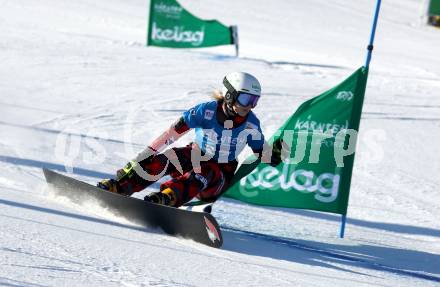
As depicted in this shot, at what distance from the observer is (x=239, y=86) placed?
632 centimetres

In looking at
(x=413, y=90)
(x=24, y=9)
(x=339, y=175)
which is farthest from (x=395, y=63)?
(x=339, y=175)

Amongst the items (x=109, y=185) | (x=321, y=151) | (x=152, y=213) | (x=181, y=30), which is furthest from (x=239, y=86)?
(x=181, y=30)

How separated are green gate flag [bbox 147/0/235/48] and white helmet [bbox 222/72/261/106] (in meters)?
10.2

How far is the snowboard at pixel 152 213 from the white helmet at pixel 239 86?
1.07 meters

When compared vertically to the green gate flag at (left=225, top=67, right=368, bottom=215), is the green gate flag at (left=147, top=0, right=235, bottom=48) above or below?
above

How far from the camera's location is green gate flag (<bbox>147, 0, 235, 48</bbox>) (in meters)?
16.4

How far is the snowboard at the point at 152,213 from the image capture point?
19.1ft

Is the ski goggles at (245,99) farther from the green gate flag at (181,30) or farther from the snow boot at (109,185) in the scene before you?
the green gate flag at (181,30)

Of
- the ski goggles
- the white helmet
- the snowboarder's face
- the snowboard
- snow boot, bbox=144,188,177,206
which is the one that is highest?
the white helmet

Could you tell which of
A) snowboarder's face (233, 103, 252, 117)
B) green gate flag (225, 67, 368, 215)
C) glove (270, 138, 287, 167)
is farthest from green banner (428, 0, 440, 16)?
snowboarder's face (233, 103, 252, 117)

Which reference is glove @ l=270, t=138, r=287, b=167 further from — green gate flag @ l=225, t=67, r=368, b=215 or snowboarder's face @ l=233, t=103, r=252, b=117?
snowboarder's face @ l=233, t=103, r=252, b=117

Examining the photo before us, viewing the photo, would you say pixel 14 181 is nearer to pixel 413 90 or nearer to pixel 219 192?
pixel 219 192

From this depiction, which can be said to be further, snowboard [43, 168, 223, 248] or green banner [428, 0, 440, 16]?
green banner [428, 0, 440, 16]

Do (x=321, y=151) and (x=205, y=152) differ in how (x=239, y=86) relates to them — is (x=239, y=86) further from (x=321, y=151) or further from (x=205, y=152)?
(x=321, y=151)
